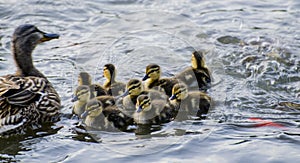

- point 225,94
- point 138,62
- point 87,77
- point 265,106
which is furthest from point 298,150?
point 138,62

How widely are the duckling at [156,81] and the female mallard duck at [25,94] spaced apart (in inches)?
33.6

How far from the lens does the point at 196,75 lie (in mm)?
6121

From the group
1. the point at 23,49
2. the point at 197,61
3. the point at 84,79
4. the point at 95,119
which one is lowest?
the point at 95,119

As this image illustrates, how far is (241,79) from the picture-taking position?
620cm

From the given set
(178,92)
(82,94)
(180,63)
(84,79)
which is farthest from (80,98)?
(180,63)

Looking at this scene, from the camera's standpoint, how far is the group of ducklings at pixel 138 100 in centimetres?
529

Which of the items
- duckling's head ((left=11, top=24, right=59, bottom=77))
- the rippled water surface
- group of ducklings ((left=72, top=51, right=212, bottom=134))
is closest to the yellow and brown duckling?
group of ducklings ((left=72, top=51, right=212, bottom=134))

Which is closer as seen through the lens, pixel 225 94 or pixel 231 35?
pixel 225 94

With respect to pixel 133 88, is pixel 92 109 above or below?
below

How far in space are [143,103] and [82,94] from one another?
1.82 feet

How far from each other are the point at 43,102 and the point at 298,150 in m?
2.08

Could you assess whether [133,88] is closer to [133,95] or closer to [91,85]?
[133,95]

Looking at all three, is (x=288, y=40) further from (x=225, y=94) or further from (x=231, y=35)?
(x=225, y=94)

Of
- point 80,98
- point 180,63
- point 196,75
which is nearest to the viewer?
point 80,98
